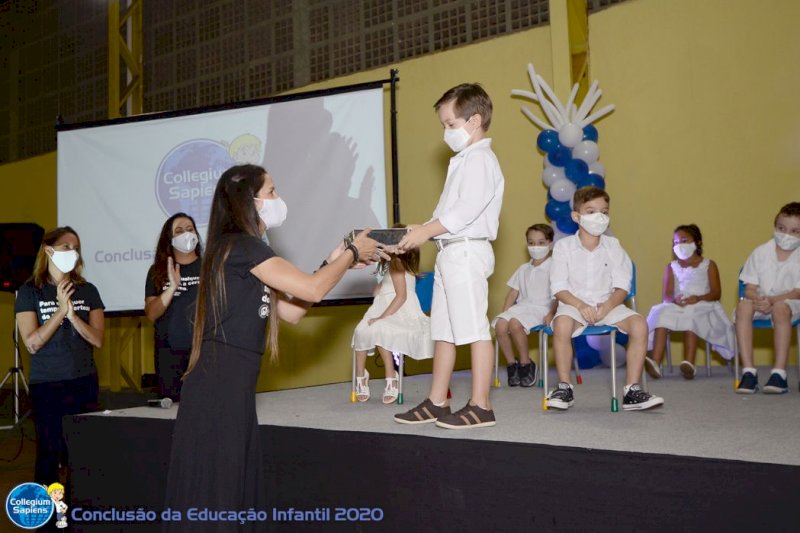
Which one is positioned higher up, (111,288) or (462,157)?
(462,157)

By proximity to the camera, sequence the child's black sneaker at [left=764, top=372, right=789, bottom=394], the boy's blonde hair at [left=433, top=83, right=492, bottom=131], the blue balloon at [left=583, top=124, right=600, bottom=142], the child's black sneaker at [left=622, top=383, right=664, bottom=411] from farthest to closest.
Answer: the blue balloon at [left=583, top=124, right=600, bottom=142] → the child's black sneaker at [left=764, top=372, right=789, bottom=394] → the child's black sneaker at [left=622, top=383, right=664, bottom=411] → the boy's blonde hair at [left=433, top=83, right=492, bottom=131]

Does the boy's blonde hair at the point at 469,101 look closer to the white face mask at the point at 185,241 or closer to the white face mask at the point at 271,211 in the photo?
the white face mask at the point at 271,211

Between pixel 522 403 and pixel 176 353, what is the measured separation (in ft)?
6.69

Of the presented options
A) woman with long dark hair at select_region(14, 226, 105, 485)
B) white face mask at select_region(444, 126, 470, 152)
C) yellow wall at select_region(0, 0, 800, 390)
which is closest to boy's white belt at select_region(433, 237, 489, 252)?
white face mask at select_region(444, 126, 470, 152)

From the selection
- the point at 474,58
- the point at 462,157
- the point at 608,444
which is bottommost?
the point at 608,444

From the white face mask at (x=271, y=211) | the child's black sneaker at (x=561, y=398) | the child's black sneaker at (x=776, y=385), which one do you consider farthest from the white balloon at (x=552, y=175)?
the white face mask at (x=271, y=211)

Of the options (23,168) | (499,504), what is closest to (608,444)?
(499,504)

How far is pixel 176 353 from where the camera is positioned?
14.5 feet

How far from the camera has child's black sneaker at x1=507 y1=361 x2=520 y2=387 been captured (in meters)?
4.98

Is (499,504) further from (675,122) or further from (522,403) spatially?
(675,122)

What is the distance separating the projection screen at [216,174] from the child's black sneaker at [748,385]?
268cm

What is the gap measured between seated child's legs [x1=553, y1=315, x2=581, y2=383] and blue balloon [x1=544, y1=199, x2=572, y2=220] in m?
2.40

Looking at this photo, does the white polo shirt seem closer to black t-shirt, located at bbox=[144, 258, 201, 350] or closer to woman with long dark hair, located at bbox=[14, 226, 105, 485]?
black t-shirt, located at bbox=[144, 258, 201, 350]

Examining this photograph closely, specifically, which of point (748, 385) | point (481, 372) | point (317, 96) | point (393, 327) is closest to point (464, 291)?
point (481, 372)
